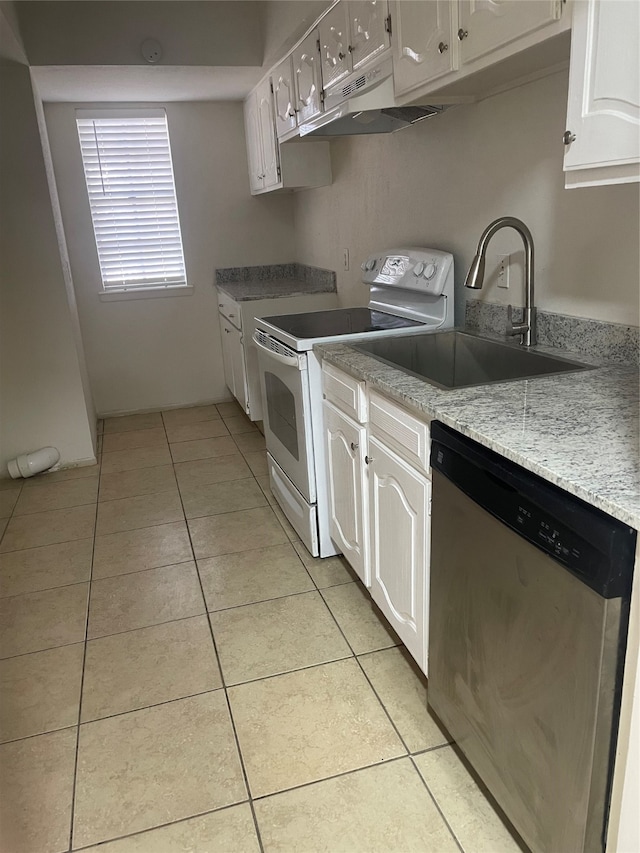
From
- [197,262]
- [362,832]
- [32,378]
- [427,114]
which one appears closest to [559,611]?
[362,832]

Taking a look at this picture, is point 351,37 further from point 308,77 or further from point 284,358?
point 284,358

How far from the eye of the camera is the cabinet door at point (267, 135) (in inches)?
139

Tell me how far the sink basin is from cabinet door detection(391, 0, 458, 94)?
0.82 metres

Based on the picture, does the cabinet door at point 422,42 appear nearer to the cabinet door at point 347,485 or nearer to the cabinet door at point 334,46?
the cabinet door at point 334,46

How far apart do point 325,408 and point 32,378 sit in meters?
2.24

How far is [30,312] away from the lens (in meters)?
3.58

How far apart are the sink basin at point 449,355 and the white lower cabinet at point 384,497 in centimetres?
24

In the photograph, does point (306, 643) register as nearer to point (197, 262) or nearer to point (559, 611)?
point (559, 611)

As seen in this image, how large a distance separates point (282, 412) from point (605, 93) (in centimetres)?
177

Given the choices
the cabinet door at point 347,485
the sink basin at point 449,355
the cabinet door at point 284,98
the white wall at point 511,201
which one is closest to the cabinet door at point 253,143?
the cabinet door at point 284,98

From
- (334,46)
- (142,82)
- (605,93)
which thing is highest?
(142,82)

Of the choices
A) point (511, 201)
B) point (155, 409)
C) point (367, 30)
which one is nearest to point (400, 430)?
point (511, 201)

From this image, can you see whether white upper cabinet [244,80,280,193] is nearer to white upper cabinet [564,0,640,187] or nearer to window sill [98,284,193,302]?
window sill [98,284,193,302]

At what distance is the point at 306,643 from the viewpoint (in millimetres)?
2039
